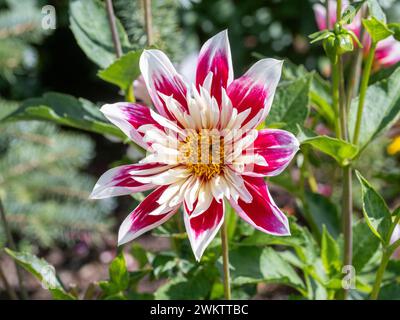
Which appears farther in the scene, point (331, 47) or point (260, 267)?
point (260, 267)

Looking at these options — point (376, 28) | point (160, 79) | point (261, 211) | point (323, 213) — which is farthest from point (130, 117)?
point (323, 213)

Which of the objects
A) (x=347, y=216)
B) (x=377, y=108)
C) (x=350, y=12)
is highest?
(x=350, y=12)

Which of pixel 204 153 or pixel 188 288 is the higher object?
pixel 204 153

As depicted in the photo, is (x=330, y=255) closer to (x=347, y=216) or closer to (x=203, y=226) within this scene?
(x=347, y=216)

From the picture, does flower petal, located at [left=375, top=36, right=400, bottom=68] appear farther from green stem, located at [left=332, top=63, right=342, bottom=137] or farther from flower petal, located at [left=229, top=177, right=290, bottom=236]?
flower petal, located at [left=229, top=177, right=290, bottom=236]

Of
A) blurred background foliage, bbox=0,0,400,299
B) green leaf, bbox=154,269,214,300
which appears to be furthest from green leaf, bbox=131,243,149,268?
green leaf, bbox=154,269,214,300

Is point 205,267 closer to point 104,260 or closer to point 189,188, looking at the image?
point 189,188

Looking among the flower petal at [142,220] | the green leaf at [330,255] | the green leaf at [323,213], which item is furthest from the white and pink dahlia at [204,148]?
the green leaf at [323,213]
